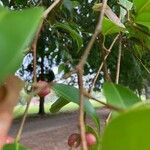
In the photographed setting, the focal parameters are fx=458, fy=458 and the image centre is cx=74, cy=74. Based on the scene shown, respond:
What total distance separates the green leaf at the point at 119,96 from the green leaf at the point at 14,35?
20 cm

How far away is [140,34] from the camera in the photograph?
82cm

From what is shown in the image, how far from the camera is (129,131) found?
0.28 m

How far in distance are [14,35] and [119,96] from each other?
0.24 meters

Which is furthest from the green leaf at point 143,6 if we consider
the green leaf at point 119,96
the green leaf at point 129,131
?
the green leaf at point 129,131

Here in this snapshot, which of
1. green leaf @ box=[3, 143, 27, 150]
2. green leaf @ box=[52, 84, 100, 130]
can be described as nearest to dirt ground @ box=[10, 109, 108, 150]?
green leaf @ box=[52, 84, 100, 130]

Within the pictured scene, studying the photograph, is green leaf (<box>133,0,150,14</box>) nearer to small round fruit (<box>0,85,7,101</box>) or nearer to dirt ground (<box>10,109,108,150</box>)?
small round fruit (<box>0,85,7,101</box>)

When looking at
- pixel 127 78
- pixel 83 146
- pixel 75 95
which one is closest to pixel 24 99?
pixel 75 95

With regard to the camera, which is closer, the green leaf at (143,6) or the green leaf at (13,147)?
the green leaf at (13,147)

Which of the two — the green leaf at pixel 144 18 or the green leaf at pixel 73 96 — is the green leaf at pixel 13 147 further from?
the green leaf at pixel 144 18

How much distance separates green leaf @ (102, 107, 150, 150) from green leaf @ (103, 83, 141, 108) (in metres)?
0.23

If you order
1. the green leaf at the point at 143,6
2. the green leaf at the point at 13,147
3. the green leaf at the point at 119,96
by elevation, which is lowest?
the green leaf at the point at 13,147

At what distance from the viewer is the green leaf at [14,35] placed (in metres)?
0.30

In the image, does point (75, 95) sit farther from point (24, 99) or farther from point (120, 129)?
point (120, 129)

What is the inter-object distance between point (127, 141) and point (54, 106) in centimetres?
55
